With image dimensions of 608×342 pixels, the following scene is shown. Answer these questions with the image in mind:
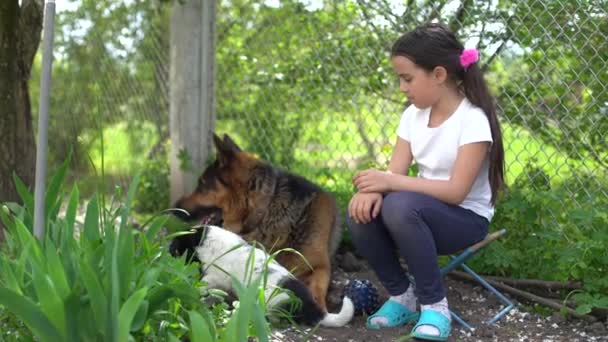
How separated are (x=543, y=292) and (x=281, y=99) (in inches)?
94.3

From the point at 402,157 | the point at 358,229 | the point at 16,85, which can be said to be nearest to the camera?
the point at 358,229

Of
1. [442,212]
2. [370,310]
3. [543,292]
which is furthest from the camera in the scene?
[543,292]

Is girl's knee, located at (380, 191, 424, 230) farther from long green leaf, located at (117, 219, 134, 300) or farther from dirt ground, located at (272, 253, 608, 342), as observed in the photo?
long green leaf, located at (117, 219, 134, 300)

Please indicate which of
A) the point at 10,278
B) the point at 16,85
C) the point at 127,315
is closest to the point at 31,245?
the point at 10,278

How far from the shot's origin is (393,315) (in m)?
3.23

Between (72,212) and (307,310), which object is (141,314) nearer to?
(72,212)

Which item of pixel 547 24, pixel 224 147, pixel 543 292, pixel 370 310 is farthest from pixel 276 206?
pixel 547 24

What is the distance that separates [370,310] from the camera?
11.2 ft

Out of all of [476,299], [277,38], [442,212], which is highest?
[277,38]

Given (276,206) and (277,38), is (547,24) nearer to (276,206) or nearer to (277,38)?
(276,206)

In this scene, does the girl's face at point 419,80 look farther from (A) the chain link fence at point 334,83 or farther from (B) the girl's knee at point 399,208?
(A) the chain link fence at point 334,83

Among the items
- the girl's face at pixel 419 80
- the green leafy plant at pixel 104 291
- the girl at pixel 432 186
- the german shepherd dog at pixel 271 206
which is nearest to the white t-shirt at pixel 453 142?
the girl at pixel 432 186

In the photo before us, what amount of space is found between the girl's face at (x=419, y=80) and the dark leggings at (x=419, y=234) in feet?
1.40

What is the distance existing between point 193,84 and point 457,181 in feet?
9.95
